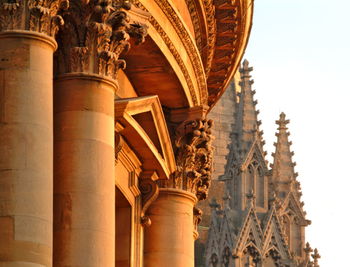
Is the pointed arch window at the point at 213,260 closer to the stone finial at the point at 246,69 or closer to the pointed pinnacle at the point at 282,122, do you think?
the pointed pinnacle at the point at 282,122

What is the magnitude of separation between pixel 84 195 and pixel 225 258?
10142cm

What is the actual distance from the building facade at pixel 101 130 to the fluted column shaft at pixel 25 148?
0.01 meters

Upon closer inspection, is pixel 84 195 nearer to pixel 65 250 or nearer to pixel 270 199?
pixel 65 250

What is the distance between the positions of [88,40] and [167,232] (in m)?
8.70

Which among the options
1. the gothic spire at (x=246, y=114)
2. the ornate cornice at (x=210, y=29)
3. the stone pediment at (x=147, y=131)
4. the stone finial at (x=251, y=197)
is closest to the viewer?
the stone pediment at (x=147, y=131)

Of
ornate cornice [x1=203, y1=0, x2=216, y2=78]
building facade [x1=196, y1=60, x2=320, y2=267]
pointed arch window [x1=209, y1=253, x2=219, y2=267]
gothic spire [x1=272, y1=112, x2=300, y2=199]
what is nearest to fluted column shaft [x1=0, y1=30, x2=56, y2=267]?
ornate cornice [x1=203, y1=0, x2=216, y2=78]

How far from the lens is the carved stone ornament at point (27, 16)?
2391 centimetres

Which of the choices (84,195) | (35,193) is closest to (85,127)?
(84,195)

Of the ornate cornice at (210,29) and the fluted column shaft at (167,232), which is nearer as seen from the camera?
the fluted column shaft at (167,232)

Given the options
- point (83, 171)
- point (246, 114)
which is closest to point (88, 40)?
point (83, 171)

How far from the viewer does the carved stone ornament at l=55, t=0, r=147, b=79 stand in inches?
1022

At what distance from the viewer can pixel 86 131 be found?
25.4 meters

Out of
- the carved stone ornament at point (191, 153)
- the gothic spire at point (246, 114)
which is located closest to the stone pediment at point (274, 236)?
the gothic spire at point (246, 114)

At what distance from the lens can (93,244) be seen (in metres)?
24.9
